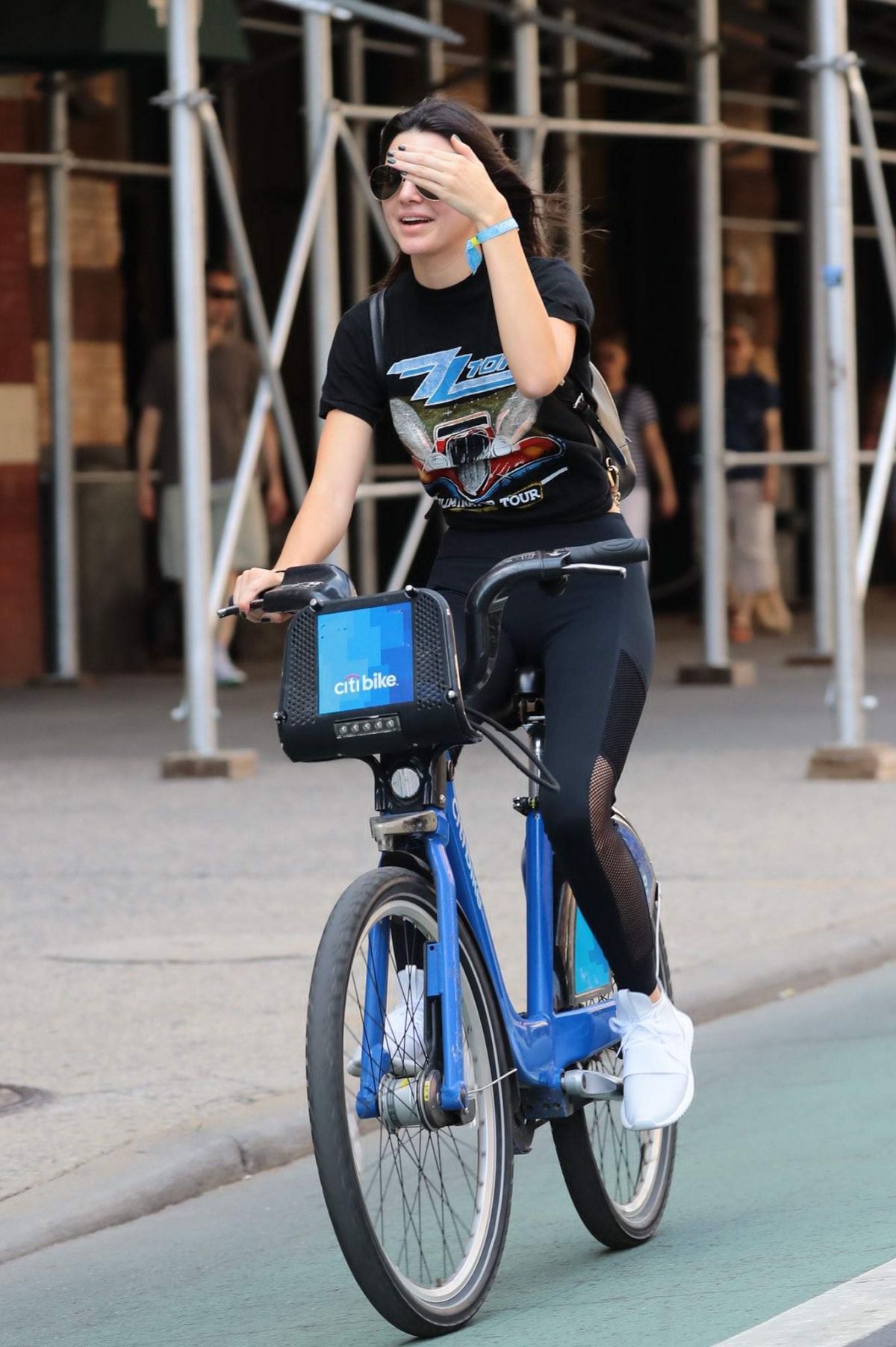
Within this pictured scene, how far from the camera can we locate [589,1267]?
4621 millimetres

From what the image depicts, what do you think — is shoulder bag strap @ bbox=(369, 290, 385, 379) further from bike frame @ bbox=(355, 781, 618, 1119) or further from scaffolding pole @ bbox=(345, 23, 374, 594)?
scaffolding pole @ bbox=(345, 23, 374, 594)

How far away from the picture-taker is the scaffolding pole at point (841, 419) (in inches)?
432

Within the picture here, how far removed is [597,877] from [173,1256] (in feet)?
3.73

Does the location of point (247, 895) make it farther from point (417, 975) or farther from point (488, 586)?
point (488, 586)

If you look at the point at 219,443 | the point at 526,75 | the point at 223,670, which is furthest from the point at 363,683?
the point at 223,670

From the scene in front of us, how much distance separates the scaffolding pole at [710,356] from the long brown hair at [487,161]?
1064 centimetres

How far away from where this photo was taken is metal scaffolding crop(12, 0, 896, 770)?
11023 millimetres

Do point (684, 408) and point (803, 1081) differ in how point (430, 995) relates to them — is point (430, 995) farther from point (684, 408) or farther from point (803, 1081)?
point (684, 408)

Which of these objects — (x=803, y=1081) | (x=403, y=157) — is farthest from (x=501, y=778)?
(x=403, y=157)

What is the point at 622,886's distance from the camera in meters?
4.47

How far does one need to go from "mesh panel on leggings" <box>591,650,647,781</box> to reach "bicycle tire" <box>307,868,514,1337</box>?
0.39 metres

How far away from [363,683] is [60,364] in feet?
39.4

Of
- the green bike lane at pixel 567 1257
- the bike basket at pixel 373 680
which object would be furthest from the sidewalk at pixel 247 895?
the bike basket at pixel 373 680

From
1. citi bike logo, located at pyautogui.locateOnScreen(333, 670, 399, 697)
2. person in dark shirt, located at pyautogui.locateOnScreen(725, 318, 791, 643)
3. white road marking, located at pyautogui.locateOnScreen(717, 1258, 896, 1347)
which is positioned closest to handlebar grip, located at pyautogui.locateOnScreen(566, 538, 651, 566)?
citi bike logo, located at pyautogui.locateOnScreen(333, 670, 399, 697)
